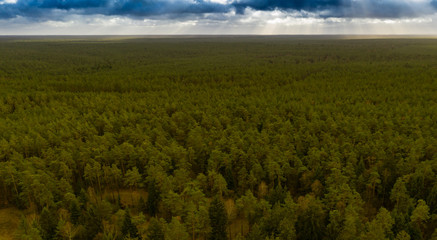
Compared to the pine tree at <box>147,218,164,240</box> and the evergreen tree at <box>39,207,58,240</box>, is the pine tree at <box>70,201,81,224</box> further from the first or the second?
the pine tree at <box>147,218,164,240</box>

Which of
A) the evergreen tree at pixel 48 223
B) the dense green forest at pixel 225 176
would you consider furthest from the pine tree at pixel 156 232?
the evergreen tree at pixel 48 223

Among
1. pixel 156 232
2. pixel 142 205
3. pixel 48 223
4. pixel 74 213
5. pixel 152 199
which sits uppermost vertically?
pixel 156 232

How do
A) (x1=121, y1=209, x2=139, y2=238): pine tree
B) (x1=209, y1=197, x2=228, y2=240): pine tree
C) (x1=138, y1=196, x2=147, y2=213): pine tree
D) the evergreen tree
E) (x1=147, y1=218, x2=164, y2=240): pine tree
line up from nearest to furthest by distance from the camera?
(x1=147, y1=218, x2=164, y2=240): pine tree → (x1=121, y1=209, x2=139, y2=238): pine tree → the evergreen tree → (x1=209, y1=197, x2=228, y2=240): pine tree → (x1=138, y1=196, x2=147, y2=213): pine tree

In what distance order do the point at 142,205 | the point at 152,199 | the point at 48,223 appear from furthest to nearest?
the point at 142,205, the point at 152,199, the point at 48,223

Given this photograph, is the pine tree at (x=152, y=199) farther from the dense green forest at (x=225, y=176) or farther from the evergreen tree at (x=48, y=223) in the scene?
the evergreen tree at (x=48, y=223)

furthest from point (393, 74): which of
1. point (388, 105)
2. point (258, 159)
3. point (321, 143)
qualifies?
point (258, 159)

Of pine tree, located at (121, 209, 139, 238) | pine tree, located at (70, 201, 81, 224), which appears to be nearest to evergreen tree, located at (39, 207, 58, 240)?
pine tree, located at (70, 201, 81, 224)

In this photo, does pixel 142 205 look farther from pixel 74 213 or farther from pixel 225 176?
pixel 225 176

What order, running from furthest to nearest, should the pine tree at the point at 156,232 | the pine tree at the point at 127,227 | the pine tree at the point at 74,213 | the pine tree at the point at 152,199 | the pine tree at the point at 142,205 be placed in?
the pine tree at the point at 142,205, the pine tree at the point at 152,199, the pine tree at the point at 74,213, the pine tree at the point at 127,227, the pine tree at the point at 156,232

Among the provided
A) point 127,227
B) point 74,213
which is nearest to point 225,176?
point 127,227
